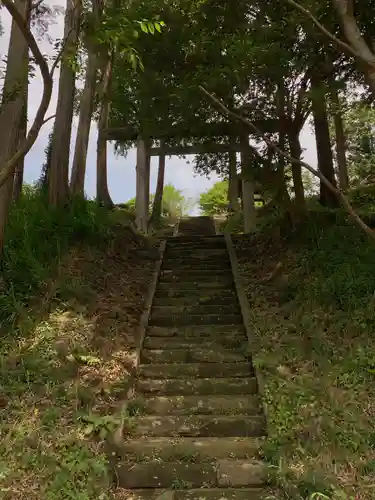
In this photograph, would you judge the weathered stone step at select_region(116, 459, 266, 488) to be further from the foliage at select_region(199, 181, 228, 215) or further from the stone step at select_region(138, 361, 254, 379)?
the foliage at select_region(199, 181, 228, 215)

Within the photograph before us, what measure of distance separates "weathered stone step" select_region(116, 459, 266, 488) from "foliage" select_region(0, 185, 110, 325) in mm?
2495

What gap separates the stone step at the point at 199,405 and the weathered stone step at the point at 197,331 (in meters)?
1.45

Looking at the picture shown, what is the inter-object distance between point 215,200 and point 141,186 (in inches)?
325

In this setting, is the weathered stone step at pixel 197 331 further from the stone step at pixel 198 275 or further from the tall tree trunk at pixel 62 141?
the tall tree trunk at pixel 62 141

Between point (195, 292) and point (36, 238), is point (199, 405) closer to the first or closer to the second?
point (195, 292)

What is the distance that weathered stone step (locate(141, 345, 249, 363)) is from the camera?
6.42m

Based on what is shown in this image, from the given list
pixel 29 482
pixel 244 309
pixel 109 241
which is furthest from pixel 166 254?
pixel 29 482

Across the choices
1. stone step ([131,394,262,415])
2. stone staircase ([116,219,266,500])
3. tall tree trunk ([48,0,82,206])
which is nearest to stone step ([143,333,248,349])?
stone staircase ([116,219,266,500])

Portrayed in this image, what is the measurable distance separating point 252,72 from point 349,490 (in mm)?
6790

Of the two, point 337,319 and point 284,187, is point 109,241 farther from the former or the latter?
point 337,319

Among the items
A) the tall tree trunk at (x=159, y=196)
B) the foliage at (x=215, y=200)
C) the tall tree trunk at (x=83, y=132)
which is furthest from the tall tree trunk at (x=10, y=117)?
the foliage at (x=215, y=200)

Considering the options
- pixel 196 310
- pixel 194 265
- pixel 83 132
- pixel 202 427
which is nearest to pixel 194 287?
pixel 196 310

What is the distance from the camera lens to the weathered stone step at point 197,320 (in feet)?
24.7

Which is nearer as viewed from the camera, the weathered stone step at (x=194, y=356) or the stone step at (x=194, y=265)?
the weathered stone step at (x=194, y=356)
